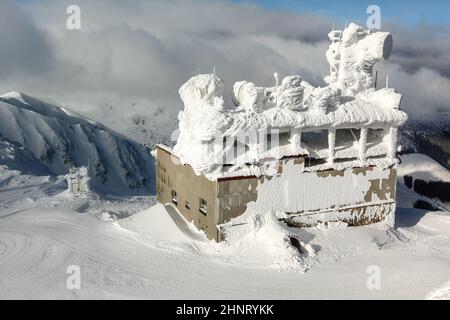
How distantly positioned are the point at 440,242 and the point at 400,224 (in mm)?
2913

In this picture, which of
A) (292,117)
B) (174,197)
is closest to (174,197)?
(174,197)

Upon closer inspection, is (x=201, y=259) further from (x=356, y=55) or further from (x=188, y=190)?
(x=356, y=55)

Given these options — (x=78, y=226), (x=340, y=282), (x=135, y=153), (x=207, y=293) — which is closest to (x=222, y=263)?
(x=207, y=293)

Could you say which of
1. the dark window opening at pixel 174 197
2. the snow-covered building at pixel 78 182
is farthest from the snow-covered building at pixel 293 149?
the snow-covered building at pixel 78 182

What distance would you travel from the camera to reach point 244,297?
14.4 m

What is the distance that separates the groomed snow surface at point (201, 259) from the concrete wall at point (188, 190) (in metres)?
0.68

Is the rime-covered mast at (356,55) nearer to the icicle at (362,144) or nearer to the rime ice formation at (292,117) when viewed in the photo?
the rime ice formation at (292,117)

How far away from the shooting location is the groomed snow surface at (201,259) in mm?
14656

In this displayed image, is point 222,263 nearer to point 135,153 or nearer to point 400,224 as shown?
point 400,224

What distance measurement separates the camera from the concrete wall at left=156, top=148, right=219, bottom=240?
59.3ft

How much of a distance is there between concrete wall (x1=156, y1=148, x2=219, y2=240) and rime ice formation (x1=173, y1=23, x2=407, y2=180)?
0.89 meters

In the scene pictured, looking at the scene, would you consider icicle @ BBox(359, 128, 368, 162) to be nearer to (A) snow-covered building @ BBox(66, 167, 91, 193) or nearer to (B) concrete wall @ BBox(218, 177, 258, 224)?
(B) concrete wall @ BBox(218, 177, 258, 224)

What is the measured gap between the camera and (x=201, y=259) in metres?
17.0

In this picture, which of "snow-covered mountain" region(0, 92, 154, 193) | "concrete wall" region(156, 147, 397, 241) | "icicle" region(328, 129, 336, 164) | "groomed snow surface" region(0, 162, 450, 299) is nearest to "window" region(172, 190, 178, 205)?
"concrete wall" region(156, 147, 397, 241)
